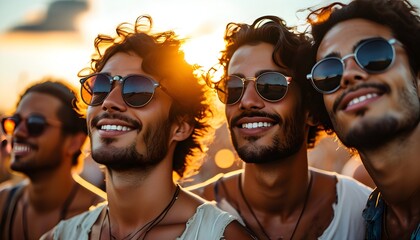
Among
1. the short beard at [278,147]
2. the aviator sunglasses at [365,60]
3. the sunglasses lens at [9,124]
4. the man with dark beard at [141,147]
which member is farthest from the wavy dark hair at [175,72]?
the sunglasses lens at [9,124]

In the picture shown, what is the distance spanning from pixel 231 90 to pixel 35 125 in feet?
7.10

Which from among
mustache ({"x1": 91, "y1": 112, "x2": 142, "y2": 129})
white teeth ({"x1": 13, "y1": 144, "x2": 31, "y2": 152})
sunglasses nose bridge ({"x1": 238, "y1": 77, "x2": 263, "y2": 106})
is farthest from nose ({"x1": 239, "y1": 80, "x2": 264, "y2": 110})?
white teeth ({"x1": 13, "y1": 144, "x2": 31, "y2": 152})

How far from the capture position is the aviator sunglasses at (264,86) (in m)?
3.66

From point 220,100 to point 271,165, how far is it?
66 cm

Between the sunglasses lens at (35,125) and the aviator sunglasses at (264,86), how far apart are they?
6.81 ft

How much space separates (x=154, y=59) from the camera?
3438mm

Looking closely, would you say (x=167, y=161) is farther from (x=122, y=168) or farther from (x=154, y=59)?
(x=154, y=59)

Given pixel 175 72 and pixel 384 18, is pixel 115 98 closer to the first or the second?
pixel 175 72

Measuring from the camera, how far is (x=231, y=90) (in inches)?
149

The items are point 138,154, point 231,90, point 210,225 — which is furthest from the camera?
point 231,90

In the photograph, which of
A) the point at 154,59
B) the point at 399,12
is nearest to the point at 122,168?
the point at 154,59

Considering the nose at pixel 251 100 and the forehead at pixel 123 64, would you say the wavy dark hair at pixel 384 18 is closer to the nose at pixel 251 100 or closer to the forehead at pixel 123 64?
the nose at pixel 251 100

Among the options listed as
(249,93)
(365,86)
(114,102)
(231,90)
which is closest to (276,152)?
(249,93)

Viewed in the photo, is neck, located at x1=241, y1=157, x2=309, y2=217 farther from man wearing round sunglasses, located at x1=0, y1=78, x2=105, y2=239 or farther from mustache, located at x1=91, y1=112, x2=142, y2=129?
man wearing round sunglasses, located at x1=0, y1=78, x2=105, y2=239
